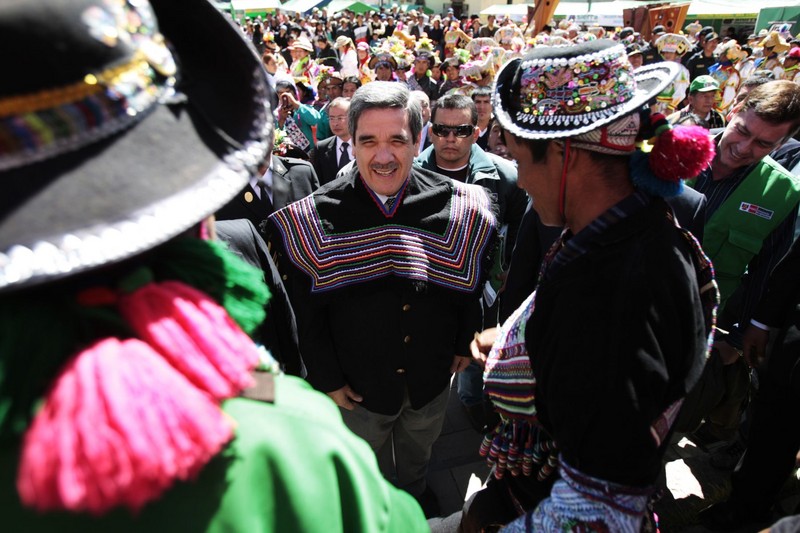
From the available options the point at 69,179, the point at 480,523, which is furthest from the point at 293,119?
the point at 69,179

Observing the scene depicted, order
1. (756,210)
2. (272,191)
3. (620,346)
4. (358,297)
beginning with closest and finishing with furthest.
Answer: (620,346), (358,297), (756,210), (272,191)

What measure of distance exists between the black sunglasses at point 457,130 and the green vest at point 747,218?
169 cm

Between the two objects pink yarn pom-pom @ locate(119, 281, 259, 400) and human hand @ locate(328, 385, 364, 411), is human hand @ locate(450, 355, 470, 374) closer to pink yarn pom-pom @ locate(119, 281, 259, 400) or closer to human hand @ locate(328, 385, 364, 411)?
human hand @ locate(328, 385, 364, 411)

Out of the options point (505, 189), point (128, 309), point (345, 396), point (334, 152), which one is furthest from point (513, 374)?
point (334, 152)

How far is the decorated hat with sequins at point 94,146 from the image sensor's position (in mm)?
524

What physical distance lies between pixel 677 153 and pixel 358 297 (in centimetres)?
133

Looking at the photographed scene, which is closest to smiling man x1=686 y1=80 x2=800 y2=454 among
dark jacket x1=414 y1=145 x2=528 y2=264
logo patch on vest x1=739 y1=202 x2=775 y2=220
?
logo patch on vest x1=739 y1=202 x2=775 y2=220

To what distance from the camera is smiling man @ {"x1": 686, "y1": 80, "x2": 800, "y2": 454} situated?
9.14 feet

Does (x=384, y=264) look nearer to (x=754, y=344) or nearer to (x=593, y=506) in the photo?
(x=593, y=506)

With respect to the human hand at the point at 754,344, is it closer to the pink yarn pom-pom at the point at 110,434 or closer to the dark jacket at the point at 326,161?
the pink yarn pom-pom at the point at 110,434

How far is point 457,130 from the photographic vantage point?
3.62 metres

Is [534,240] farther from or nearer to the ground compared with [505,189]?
farther from the ground

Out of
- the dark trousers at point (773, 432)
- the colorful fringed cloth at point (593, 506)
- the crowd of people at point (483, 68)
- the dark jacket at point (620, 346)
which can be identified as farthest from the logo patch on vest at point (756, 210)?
the colorful fringed cloth at point (593, 506)

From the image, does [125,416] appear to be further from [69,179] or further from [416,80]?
[416,80]
